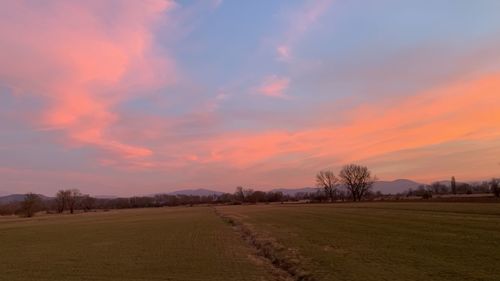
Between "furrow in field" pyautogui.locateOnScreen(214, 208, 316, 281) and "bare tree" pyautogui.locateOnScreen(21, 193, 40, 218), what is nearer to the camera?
"furrow in field" pyautogui.locateOnScreen(214, 208, 316, 281)

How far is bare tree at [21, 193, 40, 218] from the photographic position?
173m

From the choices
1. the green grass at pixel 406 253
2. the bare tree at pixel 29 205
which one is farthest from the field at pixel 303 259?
the bare tree at pixel 29 205

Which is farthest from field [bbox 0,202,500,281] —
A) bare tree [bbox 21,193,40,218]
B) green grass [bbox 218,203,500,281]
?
bare tree [bbox 21,193,40,218]

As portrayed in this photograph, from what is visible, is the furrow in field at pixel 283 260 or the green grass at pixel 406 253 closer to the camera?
the green grass at pixel 406 253

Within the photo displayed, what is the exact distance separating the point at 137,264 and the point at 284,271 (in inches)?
349

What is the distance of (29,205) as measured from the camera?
173 metres

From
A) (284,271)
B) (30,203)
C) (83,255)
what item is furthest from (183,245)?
(30,203)

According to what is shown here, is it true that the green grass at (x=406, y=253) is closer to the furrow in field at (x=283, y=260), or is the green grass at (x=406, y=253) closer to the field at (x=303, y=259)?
the field at (x=303, y=259)

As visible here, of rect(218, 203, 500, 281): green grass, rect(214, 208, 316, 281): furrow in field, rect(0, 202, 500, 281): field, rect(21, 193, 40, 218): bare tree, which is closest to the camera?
rect(218, 203, 500, 281): green grass

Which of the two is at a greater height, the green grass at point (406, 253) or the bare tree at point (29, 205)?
the bare tree at point (29, 205)

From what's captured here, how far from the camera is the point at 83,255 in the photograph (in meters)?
31.7

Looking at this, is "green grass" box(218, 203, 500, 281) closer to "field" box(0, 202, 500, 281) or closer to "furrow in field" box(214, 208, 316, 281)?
"field" box(0, 202, 500, 281)

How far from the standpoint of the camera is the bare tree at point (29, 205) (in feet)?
567

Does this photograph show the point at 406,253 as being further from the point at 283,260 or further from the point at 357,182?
the point at 357,182
